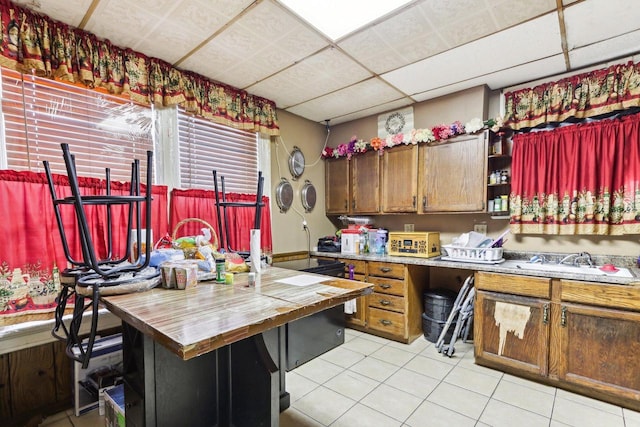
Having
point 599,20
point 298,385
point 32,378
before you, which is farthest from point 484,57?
point 32,378

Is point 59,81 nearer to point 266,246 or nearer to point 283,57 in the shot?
point 283,57

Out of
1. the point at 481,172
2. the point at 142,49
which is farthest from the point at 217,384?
the point at 481,172

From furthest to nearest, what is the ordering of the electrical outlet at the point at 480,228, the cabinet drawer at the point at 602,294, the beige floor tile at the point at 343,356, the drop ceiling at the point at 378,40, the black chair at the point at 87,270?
the electrical outlet at the point at 480,228 → the beige floor tile at the point at 343,356 → the cabinet drawer at the point at 602,294 → the drop ceiling at the point at 378,40 → the black chair at the point at 87,270

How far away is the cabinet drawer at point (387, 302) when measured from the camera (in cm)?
299

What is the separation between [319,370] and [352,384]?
13.2 inches

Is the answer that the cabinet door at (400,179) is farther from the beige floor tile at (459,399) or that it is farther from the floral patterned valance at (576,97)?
the beige floor tile at (459,399)

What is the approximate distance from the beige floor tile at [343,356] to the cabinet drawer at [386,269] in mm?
795

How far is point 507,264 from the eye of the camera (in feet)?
8.63

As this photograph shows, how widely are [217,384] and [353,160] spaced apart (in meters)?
2.85

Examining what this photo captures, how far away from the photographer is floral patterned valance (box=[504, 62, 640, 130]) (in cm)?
225

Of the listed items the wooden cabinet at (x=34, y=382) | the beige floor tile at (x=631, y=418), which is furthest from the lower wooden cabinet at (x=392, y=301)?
the wooden cabinet at (x=34, y=382)

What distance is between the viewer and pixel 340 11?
1871 mm

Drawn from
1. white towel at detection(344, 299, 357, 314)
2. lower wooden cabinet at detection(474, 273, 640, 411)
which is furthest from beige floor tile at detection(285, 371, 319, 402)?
lower wooden cabinet at detection(474, 273, 640, 411)

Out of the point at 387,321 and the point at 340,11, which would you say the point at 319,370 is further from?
the point at 340,11
